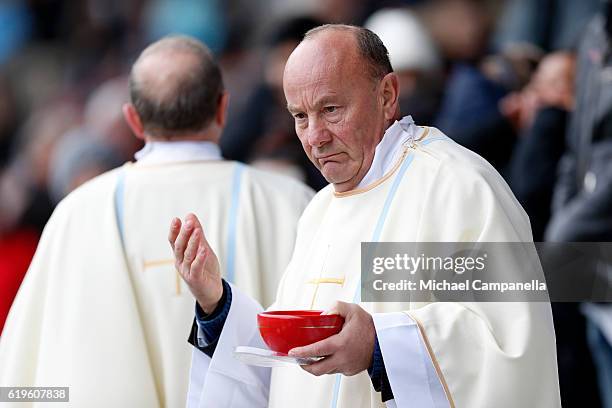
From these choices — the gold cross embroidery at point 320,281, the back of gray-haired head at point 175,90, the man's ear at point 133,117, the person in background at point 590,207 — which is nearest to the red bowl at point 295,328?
the gold cross embroidery at point 320,281

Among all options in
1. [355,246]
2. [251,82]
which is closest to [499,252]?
[355,246]

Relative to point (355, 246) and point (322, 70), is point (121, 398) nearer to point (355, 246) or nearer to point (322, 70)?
point (355, 246)

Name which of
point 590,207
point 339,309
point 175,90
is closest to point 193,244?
point 339,309

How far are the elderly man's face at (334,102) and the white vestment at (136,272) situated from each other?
1269mm

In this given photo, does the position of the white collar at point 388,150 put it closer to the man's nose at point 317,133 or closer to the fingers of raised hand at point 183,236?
the man's nose at point 317,133

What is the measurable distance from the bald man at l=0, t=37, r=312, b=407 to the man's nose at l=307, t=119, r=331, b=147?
1.31 m

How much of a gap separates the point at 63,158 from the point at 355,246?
5.12 m

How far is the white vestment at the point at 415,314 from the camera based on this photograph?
276cm

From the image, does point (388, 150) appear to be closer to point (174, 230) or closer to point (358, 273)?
point (358, 273)

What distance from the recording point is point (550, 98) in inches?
251

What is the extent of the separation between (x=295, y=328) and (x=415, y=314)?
0.91 ft

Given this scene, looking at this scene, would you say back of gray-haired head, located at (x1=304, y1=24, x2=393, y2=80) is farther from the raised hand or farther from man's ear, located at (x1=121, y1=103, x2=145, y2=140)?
man's ear, located at (x1=121, y1=103, x2=145, y2=140)

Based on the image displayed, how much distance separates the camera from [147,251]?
4.34 metres

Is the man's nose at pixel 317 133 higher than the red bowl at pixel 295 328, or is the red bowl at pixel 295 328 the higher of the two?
the man's nose at pixel 317 133
